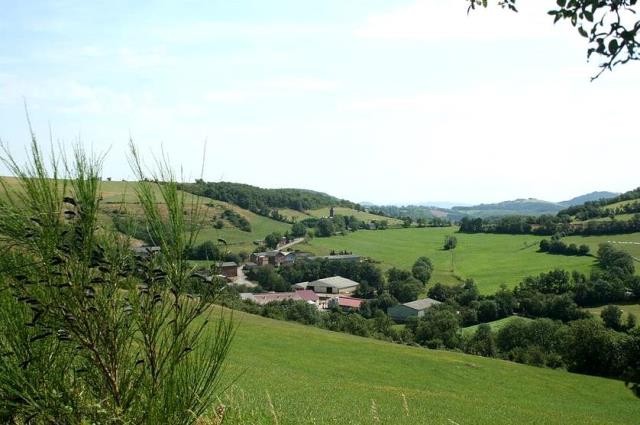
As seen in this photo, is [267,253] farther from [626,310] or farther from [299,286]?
[626,310]

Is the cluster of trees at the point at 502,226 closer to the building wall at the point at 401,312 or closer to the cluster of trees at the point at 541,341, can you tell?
the building wall at the point at 401,312

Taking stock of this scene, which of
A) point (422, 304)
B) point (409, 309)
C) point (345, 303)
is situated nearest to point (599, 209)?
point (422, 304)

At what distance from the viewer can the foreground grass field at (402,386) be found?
2077 centimetres

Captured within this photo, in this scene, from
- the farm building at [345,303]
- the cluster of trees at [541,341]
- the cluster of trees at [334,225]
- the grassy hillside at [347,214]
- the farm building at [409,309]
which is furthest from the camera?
the grassy hillside at [347,214]

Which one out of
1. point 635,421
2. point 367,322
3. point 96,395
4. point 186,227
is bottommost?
point 367,322

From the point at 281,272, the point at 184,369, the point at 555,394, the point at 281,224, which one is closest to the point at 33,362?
the point at 184,369

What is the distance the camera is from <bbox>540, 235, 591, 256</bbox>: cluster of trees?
351ft

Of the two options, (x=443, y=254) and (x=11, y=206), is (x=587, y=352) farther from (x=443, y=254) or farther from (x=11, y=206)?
(x=443, y=254)

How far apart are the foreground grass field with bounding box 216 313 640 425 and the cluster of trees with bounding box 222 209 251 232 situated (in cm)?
8674

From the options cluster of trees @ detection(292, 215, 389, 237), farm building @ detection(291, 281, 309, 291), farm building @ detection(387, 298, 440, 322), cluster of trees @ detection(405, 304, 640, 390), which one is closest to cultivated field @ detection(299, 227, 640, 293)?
cluster of trees @ detection(292, 215, 389, 237)

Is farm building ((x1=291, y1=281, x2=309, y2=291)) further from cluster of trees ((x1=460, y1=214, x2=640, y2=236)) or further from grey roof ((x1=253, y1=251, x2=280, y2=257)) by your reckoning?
cluster of trees ((x1=460, y1=214, x2=640, y2=236))

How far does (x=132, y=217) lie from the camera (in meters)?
4.43

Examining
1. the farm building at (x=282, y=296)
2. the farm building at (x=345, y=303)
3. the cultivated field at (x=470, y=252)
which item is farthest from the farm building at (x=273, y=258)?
the farm building at (x=345, y=303)

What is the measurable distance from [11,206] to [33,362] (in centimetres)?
112
